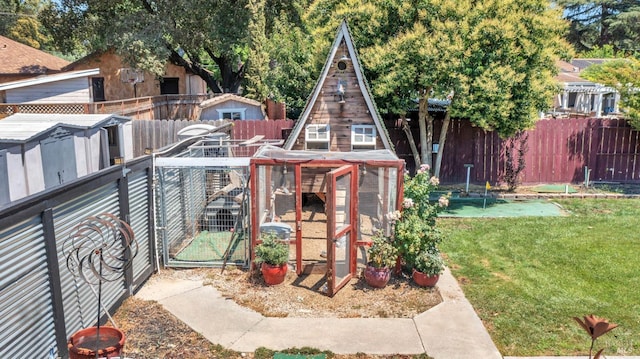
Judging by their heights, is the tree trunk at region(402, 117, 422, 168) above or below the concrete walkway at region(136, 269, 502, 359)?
above

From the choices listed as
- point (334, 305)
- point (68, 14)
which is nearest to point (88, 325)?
point (334, 305)

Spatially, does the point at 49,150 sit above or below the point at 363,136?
below

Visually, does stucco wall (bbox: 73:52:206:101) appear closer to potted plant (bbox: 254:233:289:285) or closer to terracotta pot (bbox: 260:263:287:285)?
potted plant (bbox: 254:233:289:285)

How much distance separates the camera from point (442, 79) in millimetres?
11906

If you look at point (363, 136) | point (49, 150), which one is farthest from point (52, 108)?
point (363, 136)

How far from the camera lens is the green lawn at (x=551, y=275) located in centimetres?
621

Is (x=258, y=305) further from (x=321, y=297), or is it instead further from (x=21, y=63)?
(x=21, y=63)

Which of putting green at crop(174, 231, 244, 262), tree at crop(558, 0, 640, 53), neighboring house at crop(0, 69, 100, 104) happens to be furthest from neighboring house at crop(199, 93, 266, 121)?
tree at crop(558, 0, 640, 53)

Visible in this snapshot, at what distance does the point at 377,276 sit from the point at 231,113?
11.4 metres

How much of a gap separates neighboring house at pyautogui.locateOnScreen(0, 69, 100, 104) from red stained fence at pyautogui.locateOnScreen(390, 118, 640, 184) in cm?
1107

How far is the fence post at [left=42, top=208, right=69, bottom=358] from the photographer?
200 inches

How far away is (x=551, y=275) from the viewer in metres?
8.12

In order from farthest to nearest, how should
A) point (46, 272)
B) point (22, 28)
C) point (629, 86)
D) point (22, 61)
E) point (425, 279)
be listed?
point (22, 28)
point (22, 61)
point (629, 86)
point (425, 279)
point (46, 272)

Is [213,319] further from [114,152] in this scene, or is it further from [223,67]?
[223,67]
